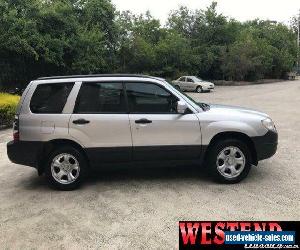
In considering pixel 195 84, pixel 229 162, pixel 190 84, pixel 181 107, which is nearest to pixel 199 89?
pixel 195 84

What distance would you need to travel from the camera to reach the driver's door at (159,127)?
6078 millimetres

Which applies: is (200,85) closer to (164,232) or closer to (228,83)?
(228,83)

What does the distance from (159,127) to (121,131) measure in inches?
23.1

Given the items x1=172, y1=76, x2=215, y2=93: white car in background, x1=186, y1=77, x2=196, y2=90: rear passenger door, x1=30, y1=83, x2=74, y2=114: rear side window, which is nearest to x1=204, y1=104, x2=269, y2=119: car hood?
x1=30, y1=83, x2=74, y2=114: rear side window

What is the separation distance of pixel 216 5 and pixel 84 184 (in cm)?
3992

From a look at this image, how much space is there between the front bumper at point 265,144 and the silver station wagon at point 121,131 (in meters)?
0.02

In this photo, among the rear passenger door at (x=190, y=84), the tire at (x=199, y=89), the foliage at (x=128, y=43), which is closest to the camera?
the foliage at (x=128, y=43)

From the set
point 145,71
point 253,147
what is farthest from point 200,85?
point 253,147

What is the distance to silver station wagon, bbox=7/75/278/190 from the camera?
6.08 metres

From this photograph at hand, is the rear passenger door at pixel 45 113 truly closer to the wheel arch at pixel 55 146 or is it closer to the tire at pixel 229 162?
the wheel arch at pixel 55 146

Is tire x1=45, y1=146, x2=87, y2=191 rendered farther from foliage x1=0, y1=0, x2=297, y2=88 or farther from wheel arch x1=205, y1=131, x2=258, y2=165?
foliage x1=0, y1=0, x2=297, y2=88

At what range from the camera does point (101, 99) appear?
243 inches

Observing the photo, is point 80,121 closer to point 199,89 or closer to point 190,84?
point 199,89

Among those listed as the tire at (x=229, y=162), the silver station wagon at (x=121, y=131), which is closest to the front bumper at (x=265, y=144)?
the silver station wagon at (x=121, y=131)
